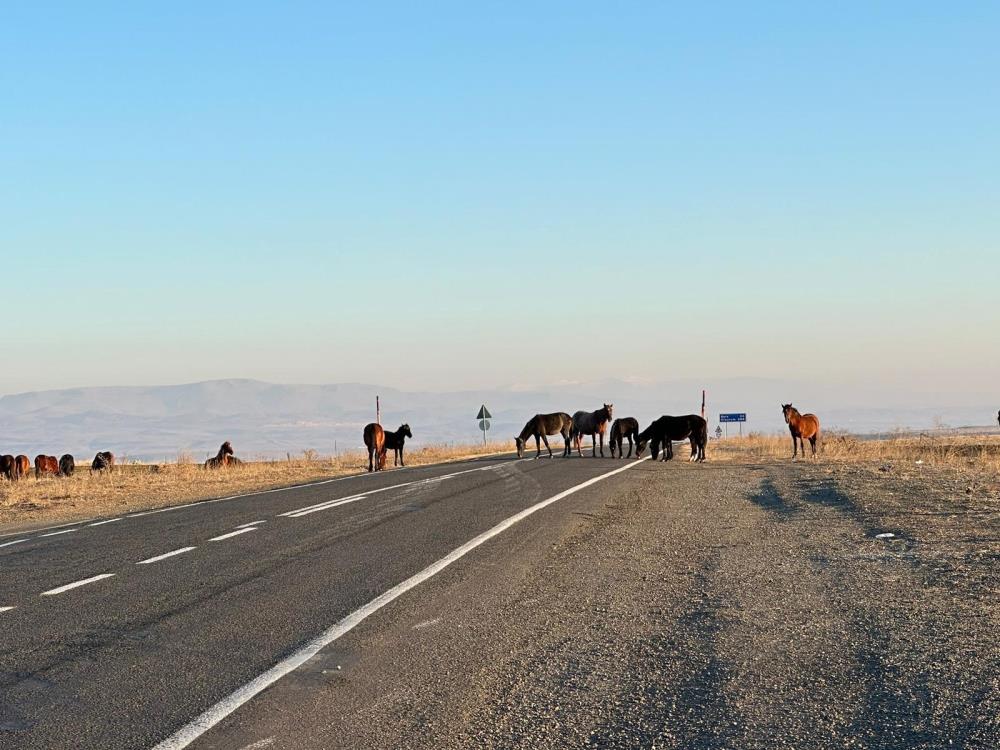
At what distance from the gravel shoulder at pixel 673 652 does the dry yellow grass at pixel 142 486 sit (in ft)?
45.3

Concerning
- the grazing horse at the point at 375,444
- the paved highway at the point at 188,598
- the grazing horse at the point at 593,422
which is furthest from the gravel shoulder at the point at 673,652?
the grazing horse at the point at 593,422

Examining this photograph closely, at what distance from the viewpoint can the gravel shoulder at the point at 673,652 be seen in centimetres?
576

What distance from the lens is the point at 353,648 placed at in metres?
7.61

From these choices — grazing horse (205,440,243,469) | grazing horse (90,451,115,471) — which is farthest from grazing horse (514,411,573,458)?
grazing horse (90,451,115,471)

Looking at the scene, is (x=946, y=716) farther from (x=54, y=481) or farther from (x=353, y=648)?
(x=54, y=481)

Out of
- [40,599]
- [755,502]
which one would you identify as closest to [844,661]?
Result: [40,599]

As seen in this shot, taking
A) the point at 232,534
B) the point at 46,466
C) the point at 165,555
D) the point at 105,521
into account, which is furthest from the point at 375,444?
the point at 165,555

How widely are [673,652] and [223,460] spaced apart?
36080 mm

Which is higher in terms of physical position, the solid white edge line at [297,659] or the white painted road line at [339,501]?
the white painted road line at [339,501]

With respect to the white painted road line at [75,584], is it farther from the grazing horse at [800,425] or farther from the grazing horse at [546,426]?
the grazing horse at [546,426]

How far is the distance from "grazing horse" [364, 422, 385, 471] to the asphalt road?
2053 centimetres

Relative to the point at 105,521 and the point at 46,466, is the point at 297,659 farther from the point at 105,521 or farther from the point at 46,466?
the point at 46,466

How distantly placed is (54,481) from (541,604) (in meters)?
28.7

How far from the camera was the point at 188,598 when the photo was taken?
9844mm
